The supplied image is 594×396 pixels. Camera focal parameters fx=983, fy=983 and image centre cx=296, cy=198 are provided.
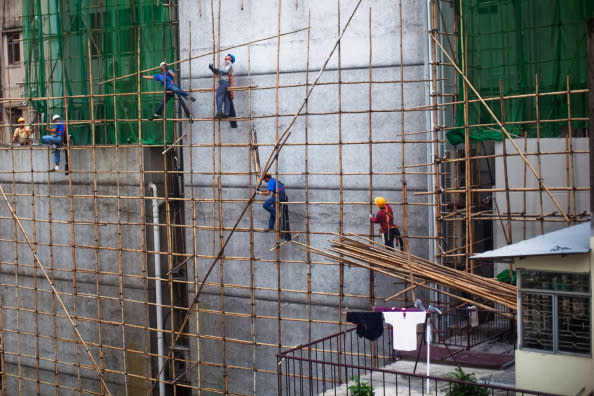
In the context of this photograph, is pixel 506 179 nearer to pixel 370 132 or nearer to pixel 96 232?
pixel 370 132

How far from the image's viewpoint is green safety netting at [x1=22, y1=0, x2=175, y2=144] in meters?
19.4

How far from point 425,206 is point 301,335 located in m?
3.26

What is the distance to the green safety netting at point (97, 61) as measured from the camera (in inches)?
764

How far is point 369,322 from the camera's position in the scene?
13891 mm

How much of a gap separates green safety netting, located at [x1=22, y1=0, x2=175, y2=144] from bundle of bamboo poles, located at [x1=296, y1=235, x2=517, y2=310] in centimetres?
532

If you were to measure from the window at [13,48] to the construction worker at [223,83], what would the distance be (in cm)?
888

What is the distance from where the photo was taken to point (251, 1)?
57.9 ft

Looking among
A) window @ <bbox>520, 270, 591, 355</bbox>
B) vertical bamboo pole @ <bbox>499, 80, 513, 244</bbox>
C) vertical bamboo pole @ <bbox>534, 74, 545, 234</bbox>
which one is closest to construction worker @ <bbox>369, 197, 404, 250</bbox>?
vertical bamboo pole @ <bbox>499, 80, 513, 244</bbox>

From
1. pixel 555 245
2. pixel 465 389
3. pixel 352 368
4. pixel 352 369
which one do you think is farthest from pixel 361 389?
pixel 555 245

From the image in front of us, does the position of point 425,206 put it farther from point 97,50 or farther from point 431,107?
point 97,50

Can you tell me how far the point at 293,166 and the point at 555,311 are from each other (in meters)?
6.66

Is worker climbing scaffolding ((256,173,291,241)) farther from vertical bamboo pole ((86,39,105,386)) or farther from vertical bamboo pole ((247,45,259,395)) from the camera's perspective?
vertical bamboo pole ((86,39,105,386))

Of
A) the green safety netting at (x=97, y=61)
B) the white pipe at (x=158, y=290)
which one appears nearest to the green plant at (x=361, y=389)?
the white pipe at (x=158, y=290)

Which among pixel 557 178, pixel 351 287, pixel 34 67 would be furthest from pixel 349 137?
pixel 34 67
